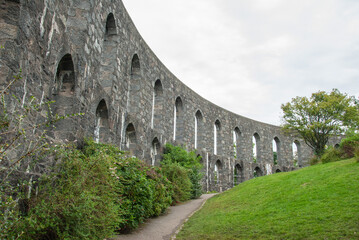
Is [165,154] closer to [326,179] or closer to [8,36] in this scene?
[326,179]

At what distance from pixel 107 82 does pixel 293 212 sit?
20.4ft

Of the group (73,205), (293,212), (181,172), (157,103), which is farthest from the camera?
(157,103)

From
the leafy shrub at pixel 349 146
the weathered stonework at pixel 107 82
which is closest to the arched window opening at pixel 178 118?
the weathered stonework at pixel 107 82

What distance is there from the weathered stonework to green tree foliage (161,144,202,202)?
0.61m

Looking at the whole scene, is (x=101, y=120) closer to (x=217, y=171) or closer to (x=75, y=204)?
(x=75, y=204)

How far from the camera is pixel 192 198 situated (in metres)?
12.9

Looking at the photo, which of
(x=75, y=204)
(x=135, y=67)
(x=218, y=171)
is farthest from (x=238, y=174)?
(x=75, y=204)

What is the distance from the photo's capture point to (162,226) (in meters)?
7.02

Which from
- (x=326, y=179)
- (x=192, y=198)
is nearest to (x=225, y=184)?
(x=192, y=198)

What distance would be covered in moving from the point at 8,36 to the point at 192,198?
410 inches

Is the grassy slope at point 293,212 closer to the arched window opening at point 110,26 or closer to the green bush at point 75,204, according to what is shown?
the green bush at point 75,204

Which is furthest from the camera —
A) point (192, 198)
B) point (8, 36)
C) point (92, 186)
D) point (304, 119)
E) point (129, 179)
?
point (304, 119)

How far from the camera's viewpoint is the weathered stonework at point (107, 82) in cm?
440

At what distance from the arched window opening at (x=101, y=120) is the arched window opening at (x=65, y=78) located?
1.97 meters
